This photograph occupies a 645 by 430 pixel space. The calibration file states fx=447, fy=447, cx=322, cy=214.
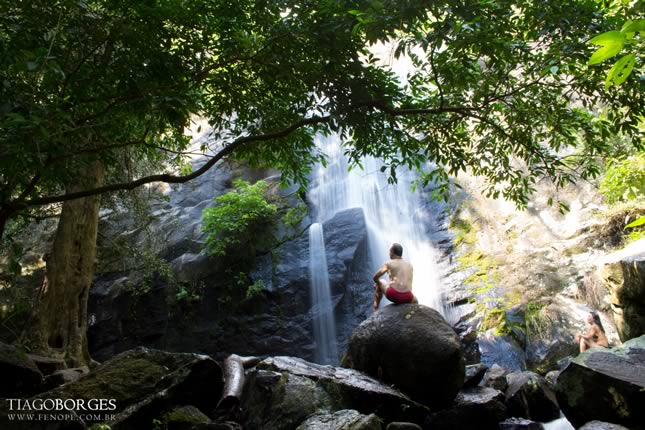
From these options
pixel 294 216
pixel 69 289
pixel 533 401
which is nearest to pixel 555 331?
pixel 533 401

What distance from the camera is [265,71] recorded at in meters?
5.48

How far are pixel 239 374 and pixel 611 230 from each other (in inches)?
381

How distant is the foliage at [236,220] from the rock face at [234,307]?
72 cm

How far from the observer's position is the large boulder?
4.65 metres

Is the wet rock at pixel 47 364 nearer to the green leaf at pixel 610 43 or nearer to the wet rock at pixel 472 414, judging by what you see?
the wet rock at pixel 472 414

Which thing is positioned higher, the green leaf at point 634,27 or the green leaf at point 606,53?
the green leaf at point 634,27

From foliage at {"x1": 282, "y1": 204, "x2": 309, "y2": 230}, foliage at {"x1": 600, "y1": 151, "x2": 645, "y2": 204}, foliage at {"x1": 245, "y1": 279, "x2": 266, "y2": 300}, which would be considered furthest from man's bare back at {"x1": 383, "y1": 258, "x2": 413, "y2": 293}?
foliage at {"x1": 282, "y1": 204, "x2": 309, "y2": 230}

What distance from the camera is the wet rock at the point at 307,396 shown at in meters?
5.02

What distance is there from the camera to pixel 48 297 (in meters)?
7.84

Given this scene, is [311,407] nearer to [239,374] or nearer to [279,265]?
[239,374]

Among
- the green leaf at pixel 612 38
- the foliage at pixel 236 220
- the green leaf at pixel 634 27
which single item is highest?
the foliage at pixel 236 220

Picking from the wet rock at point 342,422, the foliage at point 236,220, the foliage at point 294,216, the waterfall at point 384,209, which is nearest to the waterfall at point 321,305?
the foliage at point 294,216

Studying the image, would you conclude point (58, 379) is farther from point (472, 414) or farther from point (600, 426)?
point (600, 426)

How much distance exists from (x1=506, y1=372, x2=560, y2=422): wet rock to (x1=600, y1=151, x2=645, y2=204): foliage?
4.84 metres
